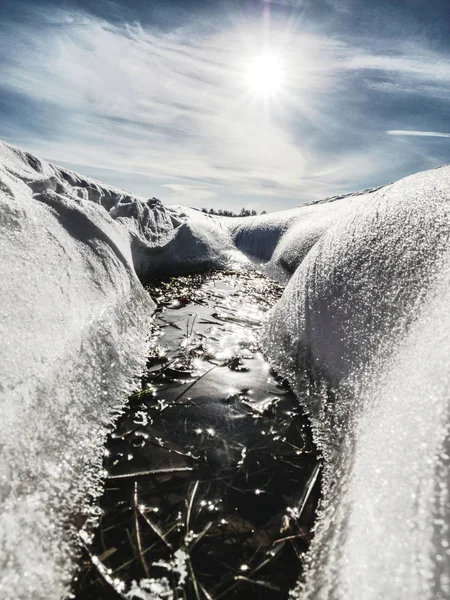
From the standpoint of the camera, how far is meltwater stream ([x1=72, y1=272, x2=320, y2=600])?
911 millimetres

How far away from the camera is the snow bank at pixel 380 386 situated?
0.73 meters

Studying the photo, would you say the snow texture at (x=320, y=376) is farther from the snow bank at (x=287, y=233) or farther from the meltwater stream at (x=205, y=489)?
the snow bank at (x=287, y=233)

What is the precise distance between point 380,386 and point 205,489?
0.67 meters

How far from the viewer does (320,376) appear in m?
1.58

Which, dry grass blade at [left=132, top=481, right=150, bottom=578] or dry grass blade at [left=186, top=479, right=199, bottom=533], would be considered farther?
dry grass blade at [left=186, top=479, right=199, bottom=533]

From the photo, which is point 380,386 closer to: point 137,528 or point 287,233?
point 137,528

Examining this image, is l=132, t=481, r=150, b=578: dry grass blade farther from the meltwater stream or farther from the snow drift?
the snow drift

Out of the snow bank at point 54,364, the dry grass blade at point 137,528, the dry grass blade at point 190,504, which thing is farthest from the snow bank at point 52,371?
the dry grass blade at point 190,504

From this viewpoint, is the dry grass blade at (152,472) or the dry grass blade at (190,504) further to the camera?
the dry grass blade at (152,472)

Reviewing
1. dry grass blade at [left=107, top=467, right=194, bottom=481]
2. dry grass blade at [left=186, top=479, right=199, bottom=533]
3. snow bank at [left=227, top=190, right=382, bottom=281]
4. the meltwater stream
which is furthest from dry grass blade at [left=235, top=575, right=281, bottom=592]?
snow bank at [left=227, top=190, right=382, bottom=281]

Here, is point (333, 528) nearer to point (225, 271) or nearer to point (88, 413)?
point (88, 413)

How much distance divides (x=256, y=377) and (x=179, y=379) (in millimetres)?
403

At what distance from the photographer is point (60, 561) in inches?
34.7

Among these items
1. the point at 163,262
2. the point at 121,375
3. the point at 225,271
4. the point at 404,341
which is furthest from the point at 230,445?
the point at 225,271
